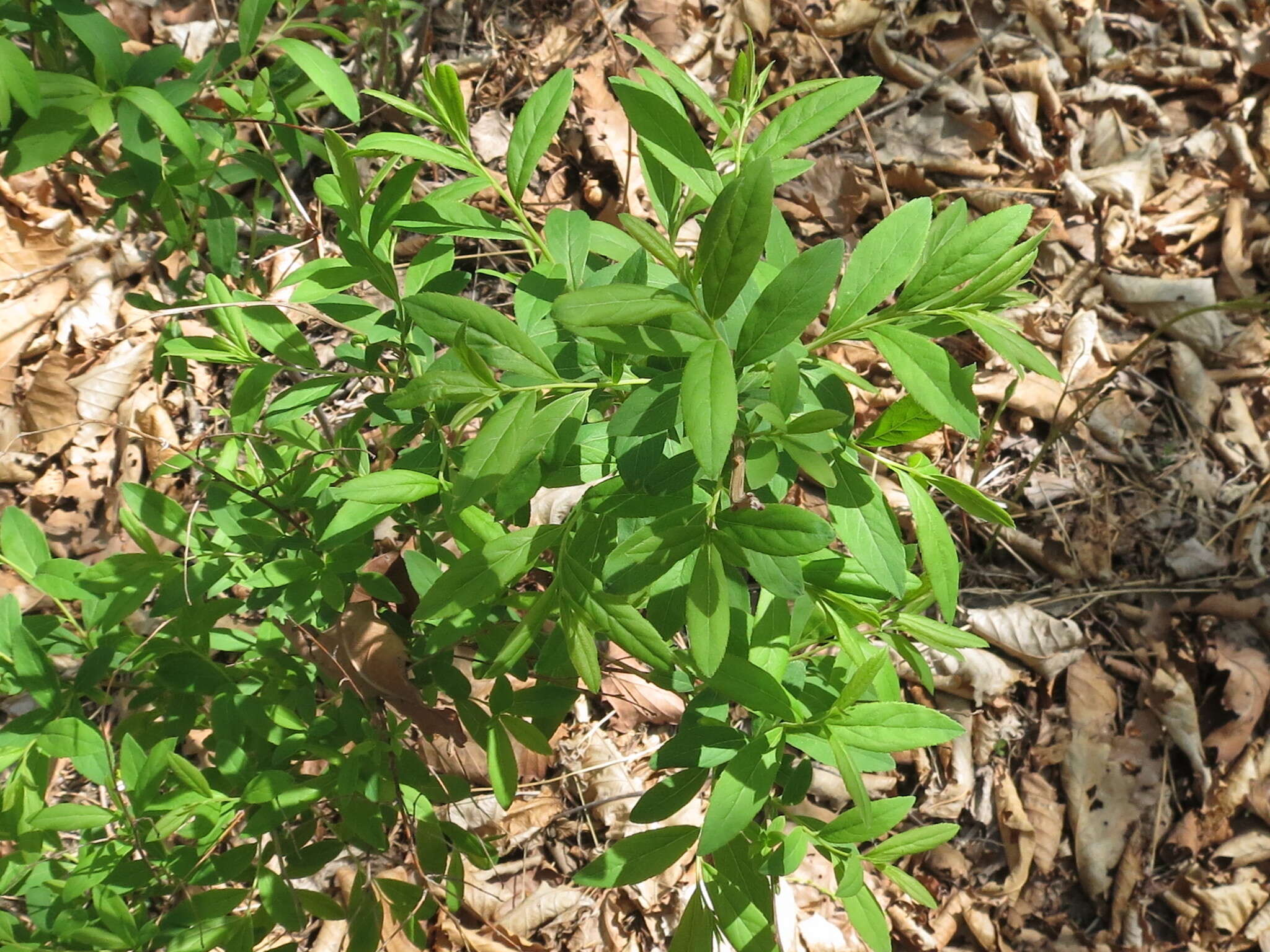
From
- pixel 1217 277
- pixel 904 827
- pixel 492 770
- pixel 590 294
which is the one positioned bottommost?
pixel 904 827

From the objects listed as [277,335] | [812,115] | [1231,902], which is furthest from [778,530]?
[1231,902]

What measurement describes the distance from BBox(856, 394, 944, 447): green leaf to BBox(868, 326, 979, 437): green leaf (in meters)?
0.16

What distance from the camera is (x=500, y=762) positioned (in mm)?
1498

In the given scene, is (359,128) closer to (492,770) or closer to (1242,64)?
(492,770)

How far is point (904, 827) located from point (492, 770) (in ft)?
5.40

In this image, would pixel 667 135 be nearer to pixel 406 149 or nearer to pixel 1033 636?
pixel 406 149

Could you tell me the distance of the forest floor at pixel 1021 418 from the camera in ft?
8.35

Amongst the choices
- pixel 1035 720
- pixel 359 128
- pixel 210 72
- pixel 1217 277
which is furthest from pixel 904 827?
pixel 359 128

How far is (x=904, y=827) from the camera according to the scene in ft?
8.73

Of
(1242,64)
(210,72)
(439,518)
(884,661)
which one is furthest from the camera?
(1242,64)

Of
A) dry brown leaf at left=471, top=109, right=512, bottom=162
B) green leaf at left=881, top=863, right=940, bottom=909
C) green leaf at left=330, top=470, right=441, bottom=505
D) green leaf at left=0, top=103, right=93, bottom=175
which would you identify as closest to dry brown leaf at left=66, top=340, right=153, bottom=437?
Answer: dry brown leaf at left=471, top=109, right=512, bottom=162

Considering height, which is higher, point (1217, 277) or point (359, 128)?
point (359, 128)

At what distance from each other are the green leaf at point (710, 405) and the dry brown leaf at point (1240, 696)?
8.26 feet

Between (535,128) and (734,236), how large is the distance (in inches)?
21.8
